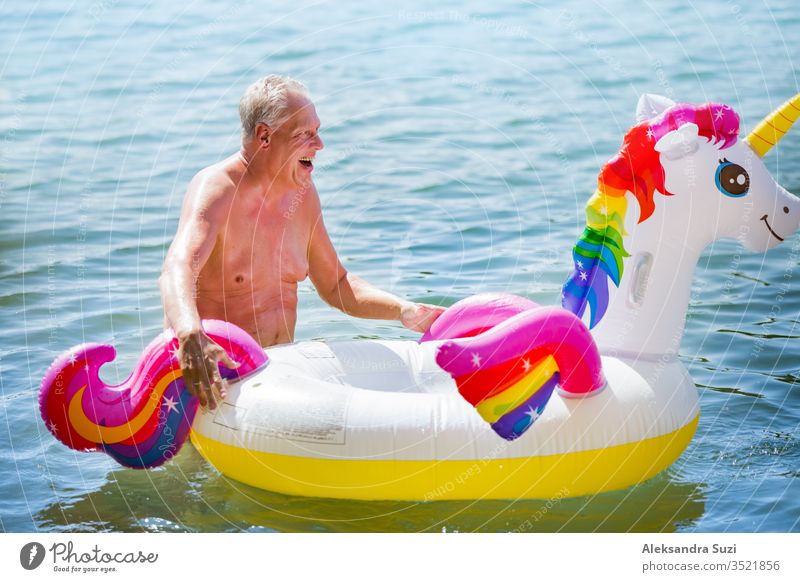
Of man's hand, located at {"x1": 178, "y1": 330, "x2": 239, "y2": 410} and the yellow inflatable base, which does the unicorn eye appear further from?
man's hand, located at {"x1": 178, "y1": 330, "x2": 239, "y2": 410}

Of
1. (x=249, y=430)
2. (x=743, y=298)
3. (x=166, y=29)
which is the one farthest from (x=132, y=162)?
(x=249, y=430)

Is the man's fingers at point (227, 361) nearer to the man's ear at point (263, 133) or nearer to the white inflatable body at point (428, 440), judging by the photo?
the white inflatable body at point (428, 440)

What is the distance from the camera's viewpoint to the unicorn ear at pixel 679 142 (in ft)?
11.2

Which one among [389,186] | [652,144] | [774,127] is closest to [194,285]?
[652,144]

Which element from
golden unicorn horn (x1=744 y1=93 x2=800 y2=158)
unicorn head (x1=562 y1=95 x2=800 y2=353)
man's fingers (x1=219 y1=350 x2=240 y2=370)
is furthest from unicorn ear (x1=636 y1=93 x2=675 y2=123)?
man's fingers (x1=219 y1=350 x2=240 y2=370)

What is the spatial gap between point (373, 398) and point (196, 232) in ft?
2.51

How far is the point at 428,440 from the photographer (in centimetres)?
325

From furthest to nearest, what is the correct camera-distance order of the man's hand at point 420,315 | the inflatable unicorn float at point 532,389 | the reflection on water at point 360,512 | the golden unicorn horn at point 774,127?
the man's hand at point 420,315 → the golden unicorn horn at point 774,127 → the reflection on water at point 360,512 → the inflatable unicorn float at point 532,389

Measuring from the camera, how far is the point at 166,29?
1067 centimetres

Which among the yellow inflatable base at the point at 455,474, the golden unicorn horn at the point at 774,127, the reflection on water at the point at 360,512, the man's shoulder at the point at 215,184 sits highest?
the golden unicorn horn at the point at 774,127

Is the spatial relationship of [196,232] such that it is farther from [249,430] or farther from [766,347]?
[766,347]

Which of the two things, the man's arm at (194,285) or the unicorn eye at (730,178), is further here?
the unicorn eye at (730,178)

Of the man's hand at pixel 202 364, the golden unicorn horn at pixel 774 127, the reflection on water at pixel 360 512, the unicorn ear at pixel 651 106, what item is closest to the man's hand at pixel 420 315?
the reflection on water at pixel 360 512

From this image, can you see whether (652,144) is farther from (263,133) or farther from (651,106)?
(263,133)
